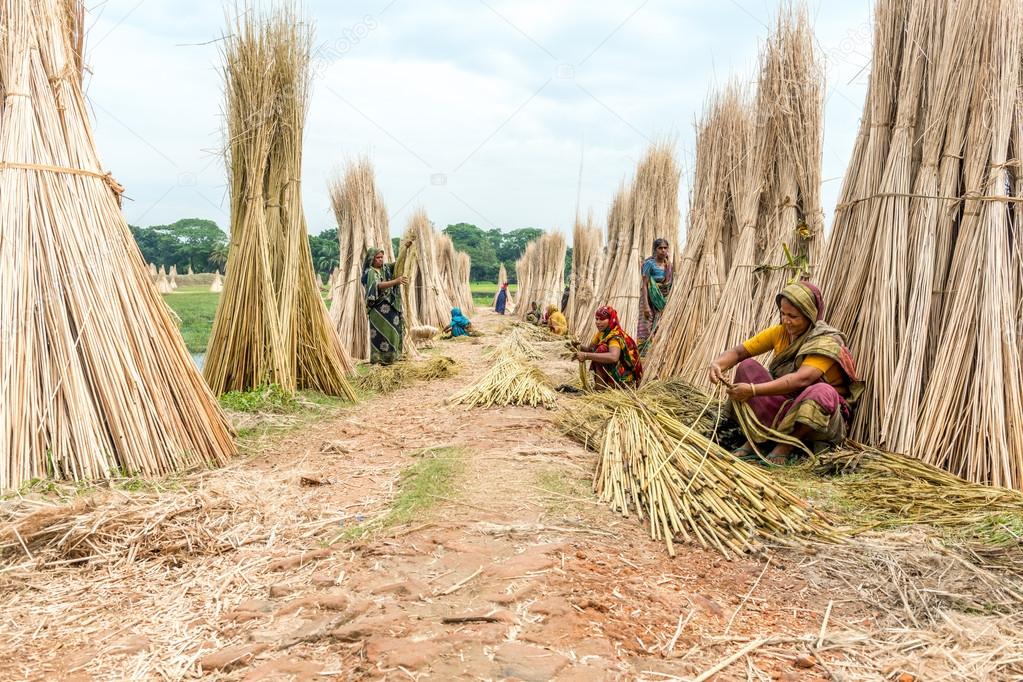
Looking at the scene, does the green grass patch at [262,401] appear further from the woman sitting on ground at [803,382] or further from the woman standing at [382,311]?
the woman sitting on ground at [803,382]

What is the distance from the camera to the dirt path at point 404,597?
164cm

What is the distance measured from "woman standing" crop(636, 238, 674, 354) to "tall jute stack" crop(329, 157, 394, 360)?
340 centimetres

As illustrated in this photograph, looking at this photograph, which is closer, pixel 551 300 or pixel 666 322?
pixel 666 322

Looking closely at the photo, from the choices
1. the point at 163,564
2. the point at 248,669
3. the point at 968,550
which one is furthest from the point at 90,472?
the point at 968,550

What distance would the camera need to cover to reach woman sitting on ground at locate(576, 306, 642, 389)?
530cm

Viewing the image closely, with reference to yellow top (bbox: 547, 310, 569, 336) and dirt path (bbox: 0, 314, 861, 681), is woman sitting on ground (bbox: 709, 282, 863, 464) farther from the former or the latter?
yellow top (bbox: 547, 310, 569, 336)

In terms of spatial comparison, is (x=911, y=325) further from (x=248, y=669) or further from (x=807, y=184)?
(x=248, y=669)

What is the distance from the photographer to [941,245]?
11.2ft

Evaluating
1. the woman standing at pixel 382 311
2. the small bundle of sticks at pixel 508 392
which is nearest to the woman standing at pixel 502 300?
the woman standing at pixel 382 311

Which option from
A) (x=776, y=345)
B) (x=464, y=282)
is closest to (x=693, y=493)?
(x=776, y=345)

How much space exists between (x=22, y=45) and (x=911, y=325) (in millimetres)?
4231

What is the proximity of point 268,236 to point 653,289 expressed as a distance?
11.4ft

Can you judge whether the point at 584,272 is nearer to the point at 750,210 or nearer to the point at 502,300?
the point at 750,210

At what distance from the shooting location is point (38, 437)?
2777 mm
